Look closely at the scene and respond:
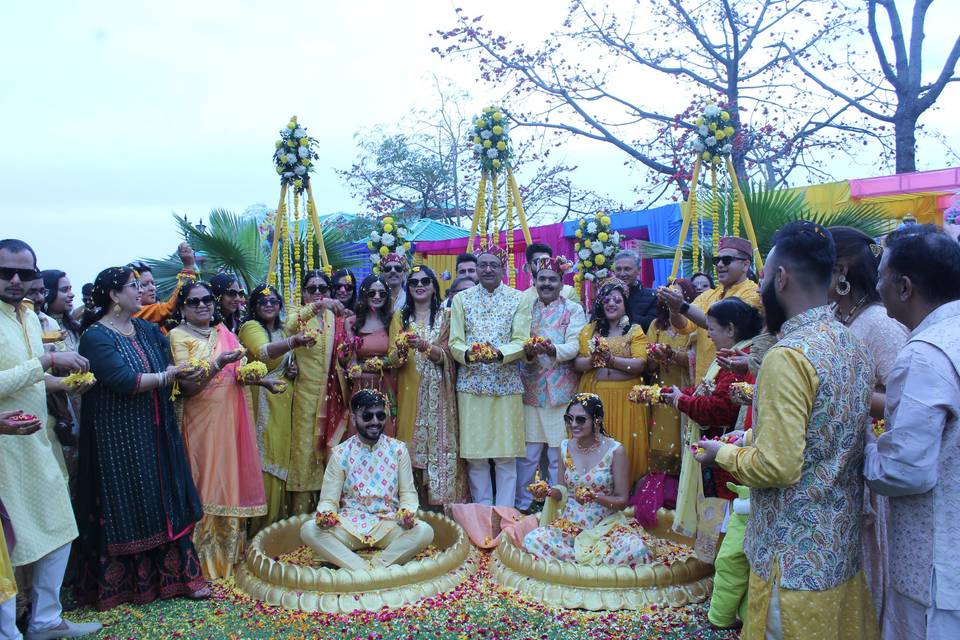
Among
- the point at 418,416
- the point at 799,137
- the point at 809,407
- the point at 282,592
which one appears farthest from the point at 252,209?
the point at 809,407

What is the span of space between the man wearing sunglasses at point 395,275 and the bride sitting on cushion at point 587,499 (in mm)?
2037

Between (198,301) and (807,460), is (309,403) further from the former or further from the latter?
(807,460)

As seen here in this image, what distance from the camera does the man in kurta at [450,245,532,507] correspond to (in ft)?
18.0

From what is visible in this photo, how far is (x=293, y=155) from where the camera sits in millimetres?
6461

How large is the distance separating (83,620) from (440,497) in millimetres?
2366

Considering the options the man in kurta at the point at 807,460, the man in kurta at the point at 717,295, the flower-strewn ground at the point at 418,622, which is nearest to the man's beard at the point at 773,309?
the man in kurta at the point at 807,460

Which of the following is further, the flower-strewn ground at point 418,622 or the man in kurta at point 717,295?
the man in kurta at point 717,295

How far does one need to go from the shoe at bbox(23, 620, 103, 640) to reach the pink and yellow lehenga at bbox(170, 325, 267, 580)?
2.69 ft

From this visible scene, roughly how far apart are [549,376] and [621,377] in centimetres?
54

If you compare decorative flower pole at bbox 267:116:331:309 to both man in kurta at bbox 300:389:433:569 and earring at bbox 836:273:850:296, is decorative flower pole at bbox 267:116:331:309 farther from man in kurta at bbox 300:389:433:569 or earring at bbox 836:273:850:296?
earring at bbox 836:273:850:296

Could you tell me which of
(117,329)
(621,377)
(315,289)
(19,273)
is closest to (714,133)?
(621,377)

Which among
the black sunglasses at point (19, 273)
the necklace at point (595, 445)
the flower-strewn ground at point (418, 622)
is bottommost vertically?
the flower-strewn ground at point (418, 622)

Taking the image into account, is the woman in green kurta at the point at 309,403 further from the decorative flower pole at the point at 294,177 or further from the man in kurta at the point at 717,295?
the man in kurta at the point at 717,295

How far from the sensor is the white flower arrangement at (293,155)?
6453mm
